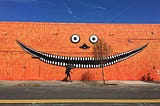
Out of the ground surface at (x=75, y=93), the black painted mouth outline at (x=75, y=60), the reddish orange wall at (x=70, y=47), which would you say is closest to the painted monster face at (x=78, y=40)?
the reddish orange wall at (x=70, y=47)

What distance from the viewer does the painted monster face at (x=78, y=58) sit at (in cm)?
3172

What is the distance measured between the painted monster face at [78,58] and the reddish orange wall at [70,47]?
295mm

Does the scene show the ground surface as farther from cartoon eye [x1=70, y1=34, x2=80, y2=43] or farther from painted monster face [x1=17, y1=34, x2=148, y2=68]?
cartoon eye [x1=70, y1=34, x2=80, y2=43]

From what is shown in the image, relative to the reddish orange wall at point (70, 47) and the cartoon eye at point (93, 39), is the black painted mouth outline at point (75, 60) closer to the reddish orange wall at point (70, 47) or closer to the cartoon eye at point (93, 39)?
the reddish orange wall at point (70, 47)

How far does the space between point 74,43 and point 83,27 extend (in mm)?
1558

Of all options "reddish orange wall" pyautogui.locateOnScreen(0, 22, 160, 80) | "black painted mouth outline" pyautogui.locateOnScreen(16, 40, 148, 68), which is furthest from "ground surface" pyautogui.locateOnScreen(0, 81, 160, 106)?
"black painted mouth outline" pyautogui.locateOnScreen(16, 40, 148, 68)

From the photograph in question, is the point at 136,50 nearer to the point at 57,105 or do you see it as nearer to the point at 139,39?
the point at 139,39

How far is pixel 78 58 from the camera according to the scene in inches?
1259

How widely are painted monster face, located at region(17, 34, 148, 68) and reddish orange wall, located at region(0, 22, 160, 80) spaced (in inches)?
11.6

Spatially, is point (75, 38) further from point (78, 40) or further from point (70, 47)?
point (70, 47)

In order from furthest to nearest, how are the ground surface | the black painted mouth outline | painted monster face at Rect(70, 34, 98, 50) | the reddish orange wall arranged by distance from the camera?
painted monster face at Rect(70, 34, 98, 50)
the black painted mouth outline
the reddish orange wall
the ground surface

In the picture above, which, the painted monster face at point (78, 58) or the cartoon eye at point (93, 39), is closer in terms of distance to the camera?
the painted monster face at point (78, 58)

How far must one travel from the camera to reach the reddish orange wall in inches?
1239

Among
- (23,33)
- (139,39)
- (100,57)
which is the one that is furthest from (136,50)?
(23,33)
